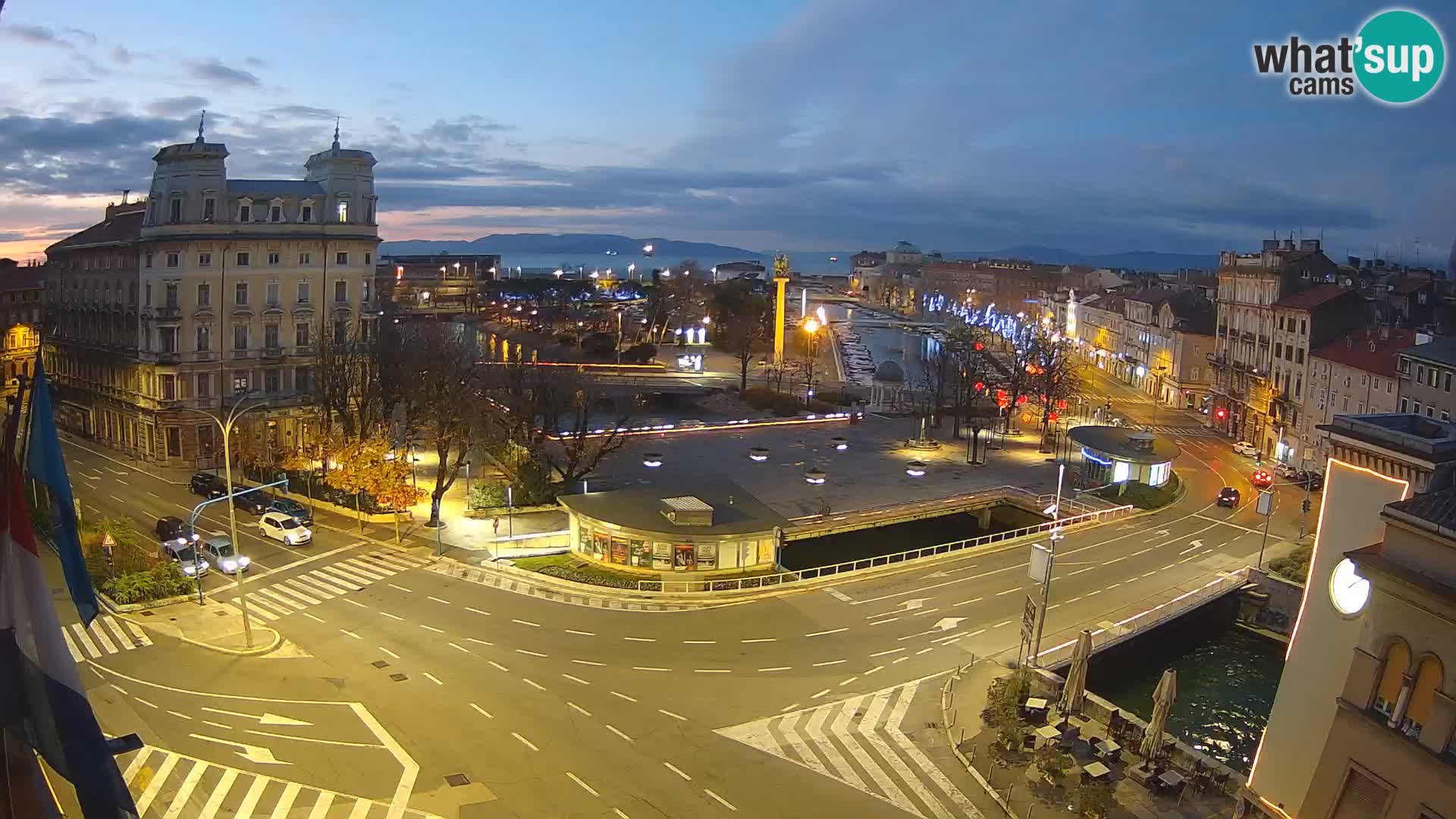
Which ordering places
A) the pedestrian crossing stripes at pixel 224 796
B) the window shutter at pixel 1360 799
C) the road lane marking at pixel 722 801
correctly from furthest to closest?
the road lane marking at pixel 722 801 < the pedestrian crossing stripes at pixel 224 796 < the window shutter at pixel 1360 799

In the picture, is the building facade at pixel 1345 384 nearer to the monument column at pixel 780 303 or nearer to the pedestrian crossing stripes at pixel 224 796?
the pedestrian crossing stripes at pixel 224 796

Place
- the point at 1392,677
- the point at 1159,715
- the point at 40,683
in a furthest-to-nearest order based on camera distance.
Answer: the point at 1159,715 → the point at 1392,677 → the point at 40,683

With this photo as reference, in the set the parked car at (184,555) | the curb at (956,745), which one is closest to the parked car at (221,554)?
the parked car at (184,555)

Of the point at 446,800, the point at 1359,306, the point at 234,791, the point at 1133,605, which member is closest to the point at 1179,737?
the point at 1133,605

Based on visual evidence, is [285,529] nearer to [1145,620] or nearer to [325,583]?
[325,583]

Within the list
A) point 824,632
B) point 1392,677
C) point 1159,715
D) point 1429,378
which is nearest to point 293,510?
point 824,632

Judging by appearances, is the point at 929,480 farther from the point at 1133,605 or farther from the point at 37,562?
the point at 37,562
